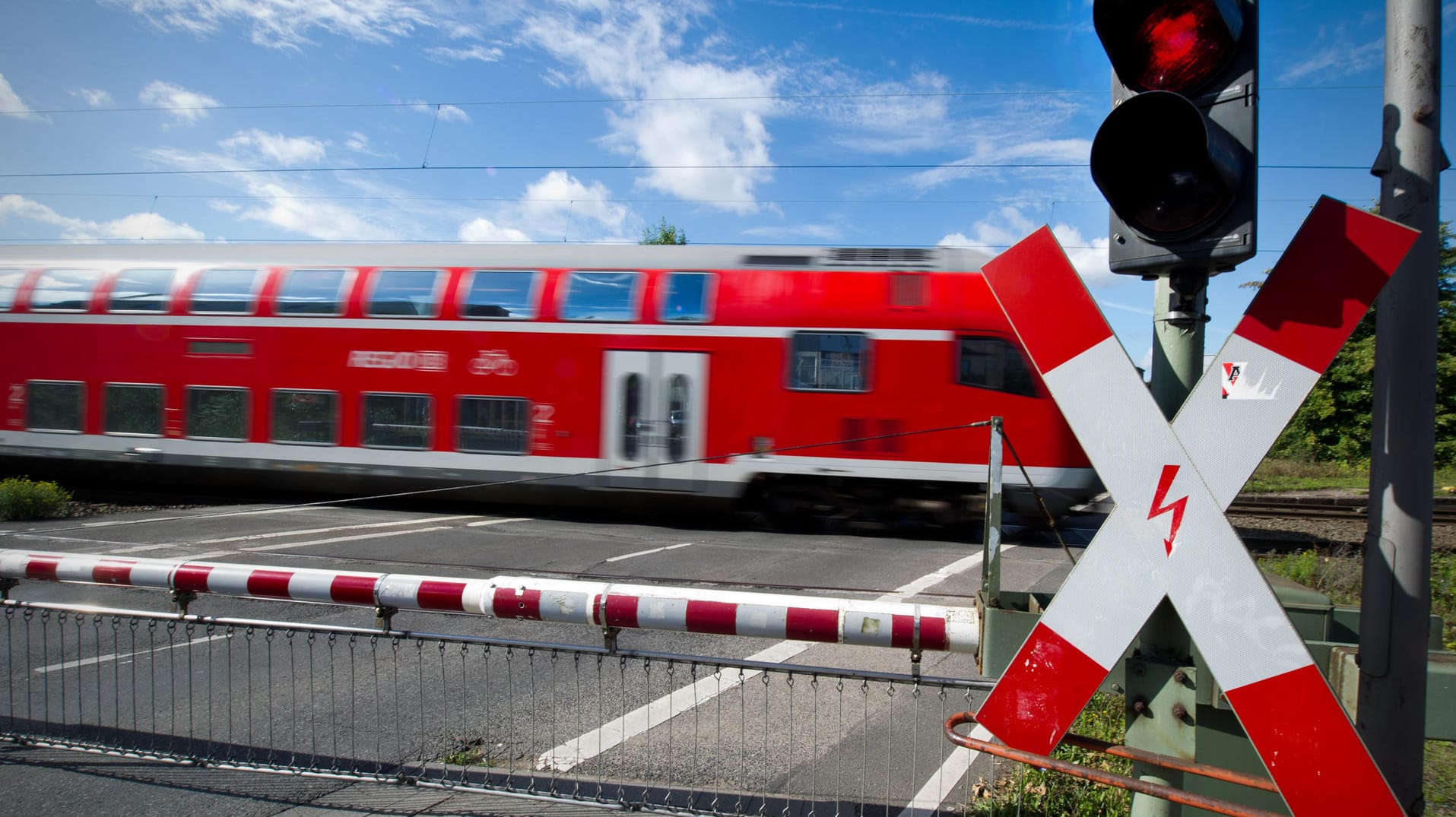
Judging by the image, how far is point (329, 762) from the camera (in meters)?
3.67

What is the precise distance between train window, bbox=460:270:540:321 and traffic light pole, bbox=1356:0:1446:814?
10448mm

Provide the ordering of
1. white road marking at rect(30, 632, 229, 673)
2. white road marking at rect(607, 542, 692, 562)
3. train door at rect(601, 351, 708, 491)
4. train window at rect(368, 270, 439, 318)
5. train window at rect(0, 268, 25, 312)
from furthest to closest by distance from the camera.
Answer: train window at rect(0, 268, 25, 312) < train window at rect(368, 270, 439, 318) < train door at rect(601, 351, 708, 491) < white road marking at rect(607, 542, 692, 562) < white road marking at rect(30, 632, 229, 673)

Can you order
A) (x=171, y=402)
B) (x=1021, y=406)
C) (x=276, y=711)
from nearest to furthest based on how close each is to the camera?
(x=276, y=711)
(x=1021, y=406)
(x=171, y=402)

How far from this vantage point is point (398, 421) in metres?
12.0

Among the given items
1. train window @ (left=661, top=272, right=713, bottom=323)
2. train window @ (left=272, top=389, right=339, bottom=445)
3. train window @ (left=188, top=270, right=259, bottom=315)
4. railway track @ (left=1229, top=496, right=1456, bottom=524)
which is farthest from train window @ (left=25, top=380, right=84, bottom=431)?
railway track @ (left=1229, top=496, right=1456, bottom=524)

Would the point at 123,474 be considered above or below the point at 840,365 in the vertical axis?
below

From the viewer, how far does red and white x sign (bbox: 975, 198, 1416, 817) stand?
5.52 ft

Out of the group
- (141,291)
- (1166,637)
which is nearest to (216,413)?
(141,291)

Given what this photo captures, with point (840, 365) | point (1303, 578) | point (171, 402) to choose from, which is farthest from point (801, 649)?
point (171, 402)

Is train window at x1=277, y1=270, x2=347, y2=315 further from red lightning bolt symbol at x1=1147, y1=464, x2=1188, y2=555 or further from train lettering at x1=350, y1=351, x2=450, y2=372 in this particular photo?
red lightning bolt symbol at x1=1147, y1=464, x2=1188, y2=555

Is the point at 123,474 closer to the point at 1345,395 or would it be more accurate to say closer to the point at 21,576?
the point at 21,576

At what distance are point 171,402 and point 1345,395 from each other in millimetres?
27742

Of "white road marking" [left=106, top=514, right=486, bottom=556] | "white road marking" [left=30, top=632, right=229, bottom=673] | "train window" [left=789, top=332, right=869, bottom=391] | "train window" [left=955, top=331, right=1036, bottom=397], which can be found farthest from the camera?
"train window" [left=789, top=332, right=869, bottom=391]

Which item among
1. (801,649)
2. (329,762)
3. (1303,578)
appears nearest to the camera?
(329,762)
